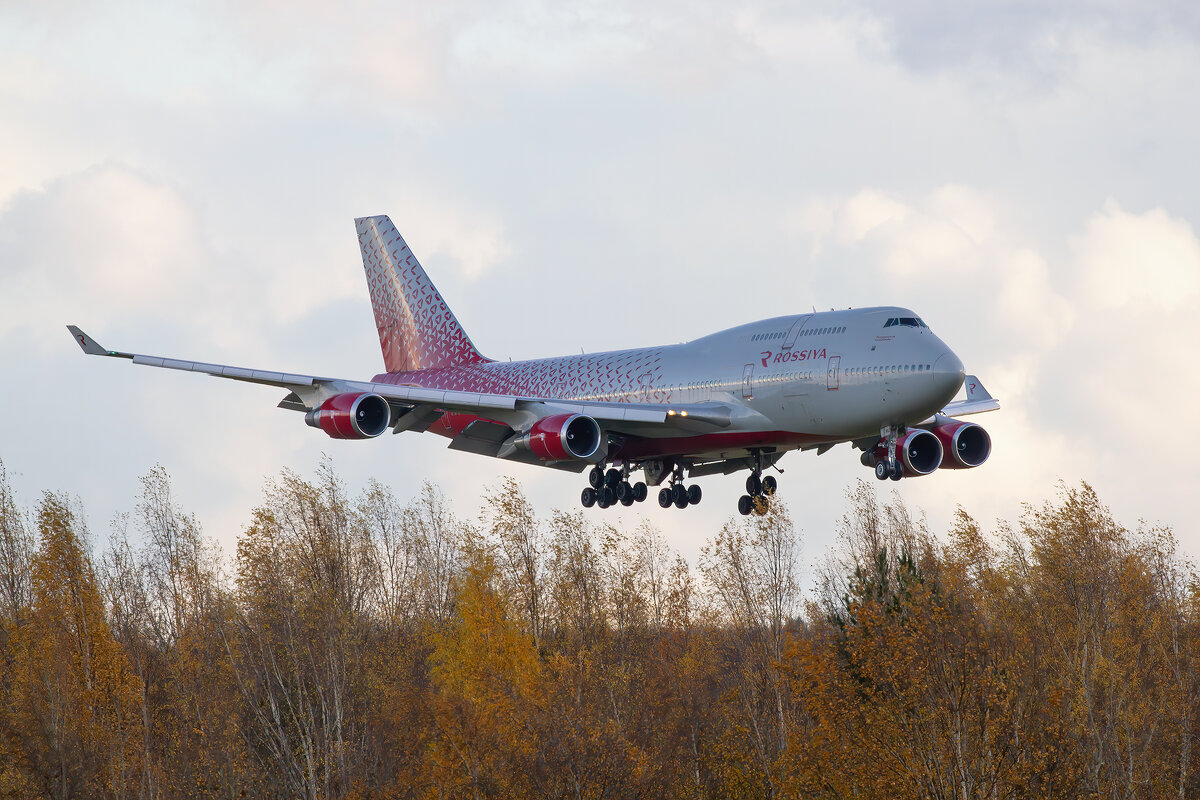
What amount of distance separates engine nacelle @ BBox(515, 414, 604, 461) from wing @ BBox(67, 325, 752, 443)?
0.70 m

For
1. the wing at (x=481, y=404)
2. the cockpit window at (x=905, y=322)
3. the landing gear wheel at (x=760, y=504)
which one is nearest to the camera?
the cockpit window at (x=905, y=322)

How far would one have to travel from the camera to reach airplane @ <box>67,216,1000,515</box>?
38.2 metres

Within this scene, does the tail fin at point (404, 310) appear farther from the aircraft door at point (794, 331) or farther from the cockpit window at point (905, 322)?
the cockpit window at point (905, 322)

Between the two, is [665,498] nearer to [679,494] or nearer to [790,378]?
[679,494]

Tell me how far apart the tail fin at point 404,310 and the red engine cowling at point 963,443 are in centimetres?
2013

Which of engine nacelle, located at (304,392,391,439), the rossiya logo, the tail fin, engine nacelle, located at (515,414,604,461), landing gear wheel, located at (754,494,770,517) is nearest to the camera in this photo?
the rossiya logo

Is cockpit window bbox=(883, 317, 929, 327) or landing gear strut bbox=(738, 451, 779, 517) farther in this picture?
landing gear strut bbox=(738, 451, 779, 517)

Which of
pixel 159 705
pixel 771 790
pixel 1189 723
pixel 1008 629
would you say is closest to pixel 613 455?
pixel 771 790

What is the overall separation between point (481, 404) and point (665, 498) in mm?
9626

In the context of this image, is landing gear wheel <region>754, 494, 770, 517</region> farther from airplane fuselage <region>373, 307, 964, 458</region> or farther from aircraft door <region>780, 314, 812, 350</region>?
aircraft door <region>780, 314, 812, 350</region>

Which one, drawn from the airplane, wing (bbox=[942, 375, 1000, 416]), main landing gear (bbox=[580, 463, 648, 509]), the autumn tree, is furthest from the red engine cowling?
the autumn tree

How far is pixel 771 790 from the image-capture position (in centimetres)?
6000

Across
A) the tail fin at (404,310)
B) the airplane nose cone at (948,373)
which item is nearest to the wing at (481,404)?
the airplane nose cone at (948,373)

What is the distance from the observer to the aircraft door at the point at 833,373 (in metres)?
38.7
